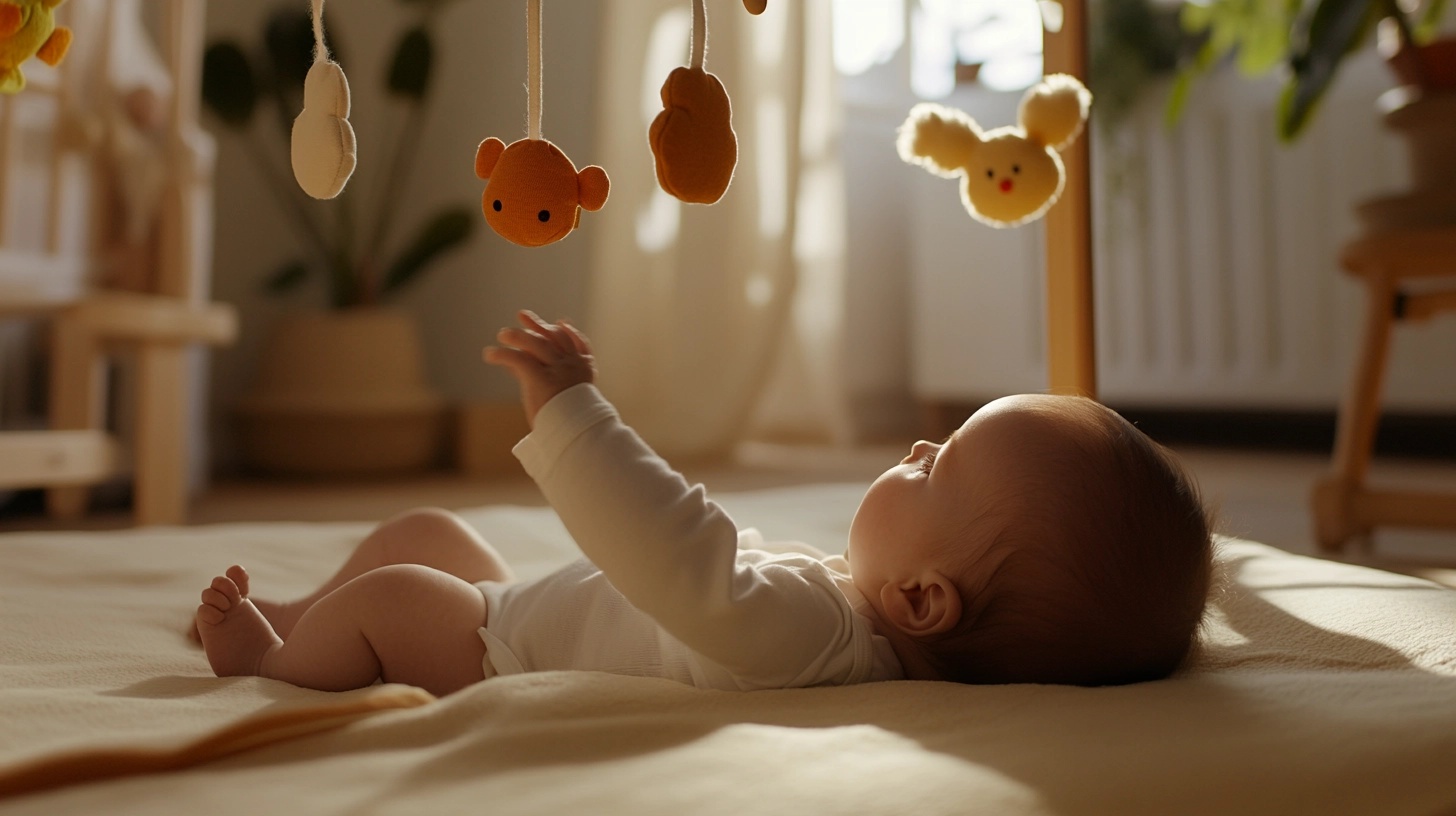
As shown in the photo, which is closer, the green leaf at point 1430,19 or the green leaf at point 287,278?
the green leaf at point 1430,19

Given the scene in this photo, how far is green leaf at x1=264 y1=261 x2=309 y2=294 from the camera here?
105 inches

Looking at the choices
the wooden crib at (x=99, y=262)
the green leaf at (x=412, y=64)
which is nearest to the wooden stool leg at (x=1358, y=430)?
the wooden crib at (x=99, y=262)

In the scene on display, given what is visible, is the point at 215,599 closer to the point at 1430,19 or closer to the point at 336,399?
the point at 1430,19

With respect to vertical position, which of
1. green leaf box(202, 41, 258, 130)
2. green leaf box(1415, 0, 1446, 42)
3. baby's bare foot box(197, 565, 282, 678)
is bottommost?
baby's bare foot box(197, 565, 282, 678)

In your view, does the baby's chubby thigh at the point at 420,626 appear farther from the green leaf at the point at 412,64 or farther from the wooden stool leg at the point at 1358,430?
the green leaf at the point at 412,64

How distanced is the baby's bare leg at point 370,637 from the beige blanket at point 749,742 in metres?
0.03

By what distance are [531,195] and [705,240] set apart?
6.75 ft

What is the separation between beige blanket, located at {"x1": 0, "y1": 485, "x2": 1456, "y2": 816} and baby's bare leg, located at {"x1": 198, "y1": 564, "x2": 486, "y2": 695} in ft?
0.09

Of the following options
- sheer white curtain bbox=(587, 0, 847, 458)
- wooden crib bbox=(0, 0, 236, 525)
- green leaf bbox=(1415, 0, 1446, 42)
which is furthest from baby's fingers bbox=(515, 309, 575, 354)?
sheer white curtain bbox=(587, 0, 847, 458)

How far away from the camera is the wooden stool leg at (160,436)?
1.69 metres

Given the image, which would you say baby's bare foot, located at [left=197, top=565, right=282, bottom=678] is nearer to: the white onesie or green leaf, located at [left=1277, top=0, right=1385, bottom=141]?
the white onesie

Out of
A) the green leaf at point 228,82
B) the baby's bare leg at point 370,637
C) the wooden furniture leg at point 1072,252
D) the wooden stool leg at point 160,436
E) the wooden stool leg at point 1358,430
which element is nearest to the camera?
the baby's bare leg at point 370,637

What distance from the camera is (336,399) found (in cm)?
251

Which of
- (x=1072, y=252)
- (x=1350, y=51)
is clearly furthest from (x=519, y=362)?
(x=1350, y=51)
